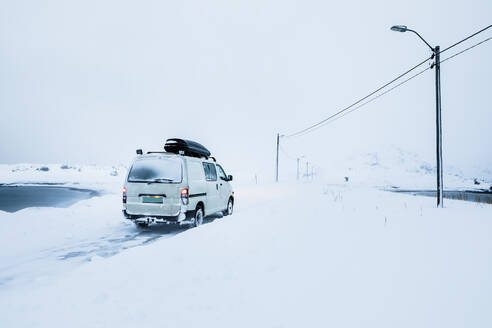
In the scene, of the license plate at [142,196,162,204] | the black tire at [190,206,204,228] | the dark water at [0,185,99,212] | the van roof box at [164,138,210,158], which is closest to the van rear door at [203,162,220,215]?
the black tire at [190,206,204,228]

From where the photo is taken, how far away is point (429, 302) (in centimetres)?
276

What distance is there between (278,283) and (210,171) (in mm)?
6713

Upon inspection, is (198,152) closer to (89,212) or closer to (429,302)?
(89,212)

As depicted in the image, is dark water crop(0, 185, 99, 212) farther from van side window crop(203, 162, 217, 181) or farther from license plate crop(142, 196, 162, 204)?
van side window crop(203, 162, 217, 181)

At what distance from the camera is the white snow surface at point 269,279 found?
257cm

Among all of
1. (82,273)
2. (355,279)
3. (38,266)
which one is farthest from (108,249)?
(355,279)

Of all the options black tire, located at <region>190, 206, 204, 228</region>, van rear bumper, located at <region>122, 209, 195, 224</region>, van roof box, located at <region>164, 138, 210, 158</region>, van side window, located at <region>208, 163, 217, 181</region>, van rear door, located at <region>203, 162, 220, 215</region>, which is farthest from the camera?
van side window, located at <region>208, 163, 217, 181</region>

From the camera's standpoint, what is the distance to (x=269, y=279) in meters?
3.40

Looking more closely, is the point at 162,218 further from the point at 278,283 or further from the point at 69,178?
the point at 69,178

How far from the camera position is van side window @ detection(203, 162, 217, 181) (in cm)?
931

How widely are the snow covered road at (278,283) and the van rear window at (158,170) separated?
239 cm

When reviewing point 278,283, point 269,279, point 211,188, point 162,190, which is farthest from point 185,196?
point 278,283

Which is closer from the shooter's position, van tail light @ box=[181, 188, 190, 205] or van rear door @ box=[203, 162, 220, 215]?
van tail light @ box=[181, 188, 190, 205]

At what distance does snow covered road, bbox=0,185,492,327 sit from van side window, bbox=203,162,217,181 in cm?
365
